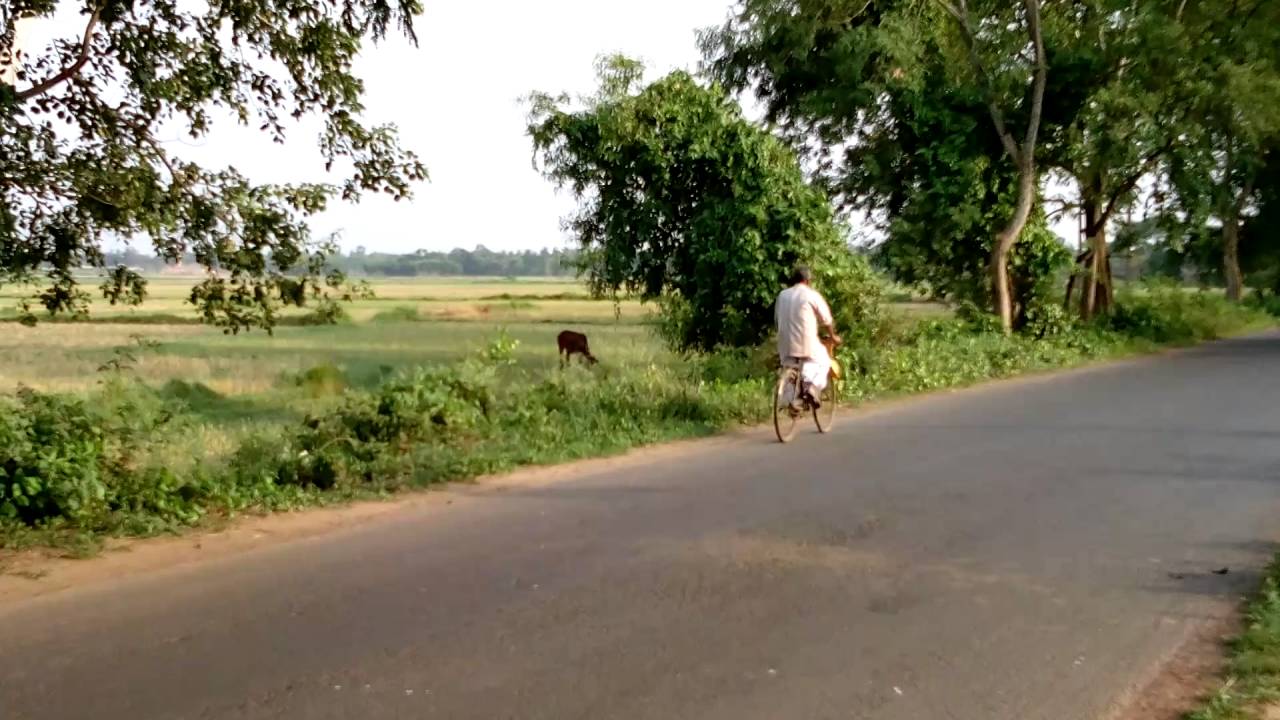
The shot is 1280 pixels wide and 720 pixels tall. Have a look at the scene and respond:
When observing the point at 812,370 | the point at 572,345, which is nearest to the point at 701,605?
the point at 812,370

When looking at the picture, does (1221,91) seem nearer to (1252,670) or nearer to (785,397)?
(785,397)

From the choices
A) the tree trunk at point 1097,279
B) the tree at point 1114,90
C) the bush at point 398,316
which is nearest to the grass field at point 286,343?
the bush at point 398,316

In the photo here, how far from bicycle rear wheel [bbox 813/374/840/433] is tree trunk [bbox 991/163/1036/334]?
10545mm

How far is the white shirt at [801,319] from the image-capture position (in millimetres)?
11688

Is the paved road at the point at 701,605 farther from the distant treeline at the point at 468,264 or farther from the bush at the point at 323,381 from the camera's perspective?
the distant treeline at the point at 468,264

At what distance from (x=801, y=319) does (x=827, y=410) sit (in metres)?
1.61

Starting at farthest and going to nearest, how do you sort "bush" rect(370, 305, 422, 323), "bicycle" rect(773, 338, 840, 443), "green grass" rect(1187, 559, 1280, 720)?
"bush" rect(370, 305, 422, 323) → "bicycle" rect(773, 338, 840, 443) → "green grass" rect(1187, 559, 1280, 720)

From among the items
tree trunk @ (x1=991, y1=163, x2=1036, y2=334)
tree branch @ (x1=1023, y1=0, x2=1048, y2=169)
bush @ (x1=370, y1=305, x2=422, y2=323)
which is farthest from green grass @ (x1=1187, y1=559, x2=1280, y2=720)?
bush @ (x1=370, y1=305, x2=422, y2=323)

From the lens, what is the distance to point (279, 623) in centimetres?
561

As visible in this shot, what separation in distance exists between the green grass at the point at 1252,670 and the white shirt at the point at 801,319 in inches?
244

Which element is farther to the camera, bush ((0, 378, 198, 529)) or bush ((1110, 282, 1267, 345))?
bush ((1110, 282, 1267, 345))

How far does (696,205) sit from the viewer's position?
17.5m

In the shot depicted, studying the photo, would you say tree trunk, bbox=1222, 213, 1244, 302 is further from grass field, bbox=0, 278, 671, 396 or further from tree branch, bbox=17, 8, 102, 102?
tree branch, bbox=17, 8, 102, 102

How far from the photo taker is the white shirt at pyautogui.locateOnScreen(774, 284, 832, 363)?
38.3 ft
